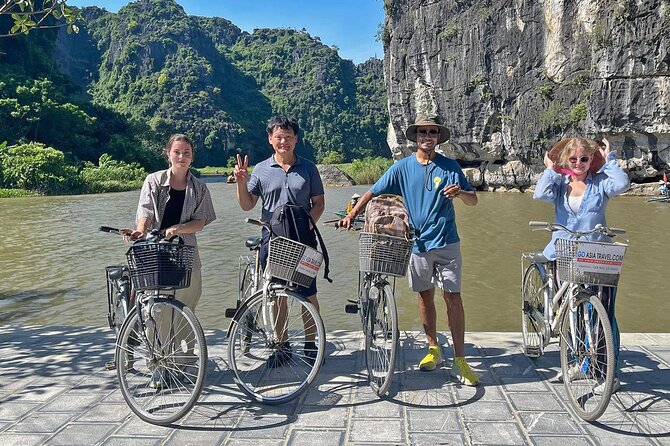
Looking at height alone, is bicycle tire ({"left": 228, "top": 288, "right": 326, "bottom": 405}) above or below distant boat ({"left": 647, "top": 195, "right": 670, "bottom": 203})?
above

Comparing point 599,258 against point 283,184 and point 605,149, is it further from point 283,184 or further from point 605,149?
point 283,184

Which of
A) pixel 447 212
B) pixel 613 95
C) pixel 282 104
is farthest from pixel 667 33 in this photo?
pixel 282 104

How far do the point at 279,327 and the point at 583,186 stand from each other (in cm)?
225

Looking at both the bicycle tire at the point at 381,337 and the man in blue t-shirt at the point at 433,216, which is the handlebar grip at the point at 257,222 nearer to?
the man in blue t-shirt at the point at 433,216

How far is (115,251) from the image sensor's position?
36.5 feet

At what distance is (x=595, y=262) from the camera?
301 cm

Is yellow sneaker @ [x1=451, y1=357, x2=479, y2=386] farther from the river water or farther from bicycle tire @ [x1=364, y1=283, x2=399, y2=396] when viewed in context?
the river water

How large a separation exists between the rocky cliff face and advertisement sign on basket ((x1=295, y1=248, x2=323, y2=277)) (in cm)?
3001

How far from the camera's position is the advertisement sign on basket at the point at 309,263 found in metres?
3.35

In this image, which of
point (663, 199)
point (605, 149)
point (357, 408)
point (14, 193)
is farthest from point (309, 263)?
point (14, 193)

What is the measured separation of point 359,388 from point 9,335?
10.9 ft

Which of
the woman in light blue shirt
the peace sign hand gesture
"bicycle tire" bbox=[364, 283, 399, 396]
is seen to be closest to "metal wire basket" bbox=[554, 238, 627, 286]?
the woman in light blue shirt


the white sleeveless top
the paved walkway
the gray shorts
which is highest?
the white sleeveless top

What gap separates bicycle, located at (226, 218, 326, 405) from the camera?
333 centimetres
